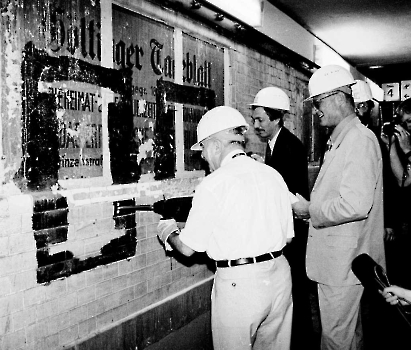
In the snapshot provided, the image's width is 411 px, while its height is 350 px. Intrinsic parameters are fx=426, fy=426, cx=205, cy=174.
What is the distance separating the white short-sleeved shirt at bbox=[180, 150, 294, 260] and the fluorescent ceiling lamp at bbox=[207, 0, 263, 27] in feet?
10.9

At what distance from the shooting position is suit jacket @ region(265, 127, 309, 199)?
4.50 metres

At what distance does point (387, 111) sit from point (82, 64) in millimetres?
16592

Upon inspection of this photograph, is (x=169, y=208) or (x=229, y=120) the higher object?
(x=229, y=120)

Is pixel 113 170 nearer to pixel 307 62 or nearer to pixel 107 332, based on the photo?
pixel 107 332

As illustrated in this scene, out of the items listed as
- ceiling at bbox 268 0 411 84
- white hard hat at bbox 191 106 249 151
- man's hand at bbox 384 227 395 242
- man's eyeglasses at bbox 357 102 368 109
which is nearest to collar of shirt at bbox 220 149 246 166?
white hard hat at bbox 191 106 249 151

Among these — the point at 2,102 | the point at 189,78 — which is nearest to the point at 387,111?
the point at 189,78

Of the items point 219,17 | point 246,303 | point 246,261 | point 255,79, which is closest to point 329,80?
point 246,261

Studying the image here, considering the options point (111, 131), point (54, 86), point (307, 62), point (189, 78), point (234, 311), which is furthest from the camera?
point (307, 62)

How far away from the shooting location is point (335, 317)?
3141 mm

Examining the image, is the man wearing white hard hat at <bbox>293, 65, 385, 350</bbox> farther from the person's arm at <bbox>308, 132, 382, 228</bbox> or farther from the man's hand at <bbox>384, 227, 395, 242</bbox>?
the man's hand at <bbox>384, 227, 395, 242</bbox>

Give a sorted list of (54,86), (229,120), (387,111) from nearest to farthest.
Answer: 1. (229,120)
2. (54,86)
3. (387,111)

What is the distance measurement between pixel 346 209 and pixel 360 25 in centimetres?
770

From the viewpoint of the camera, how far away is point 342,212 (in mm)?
3033

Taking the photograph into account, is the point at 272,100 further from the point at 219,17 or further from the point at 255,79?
the point at 255,79
